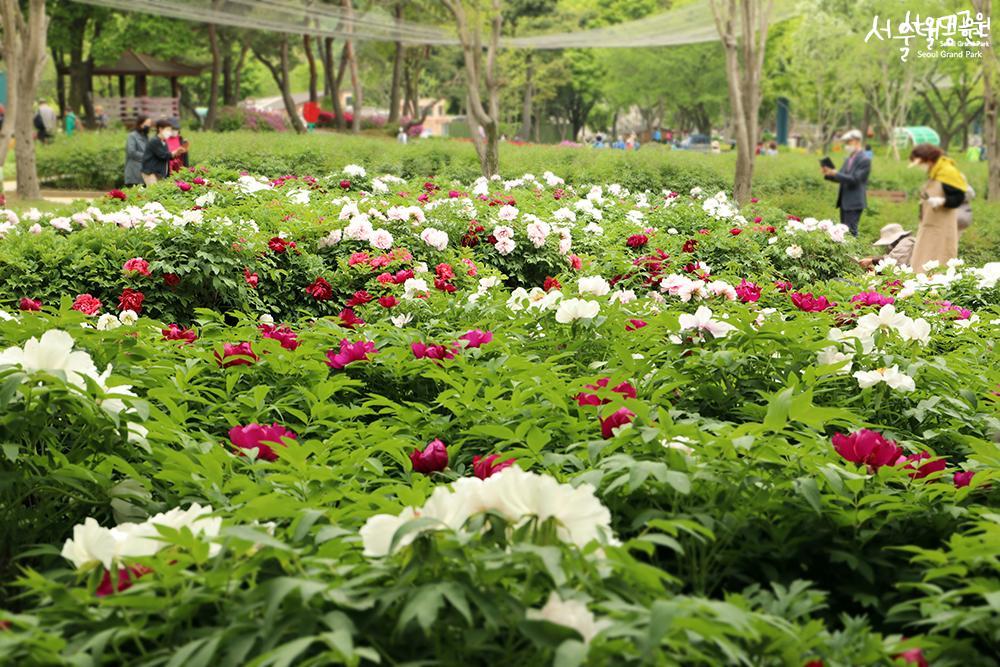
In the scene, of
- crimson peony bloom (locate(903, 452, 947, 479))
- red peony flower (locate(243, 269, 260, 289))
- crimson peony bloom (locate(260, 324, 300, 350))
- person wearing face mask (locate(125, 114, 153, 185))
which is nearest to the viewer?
crimson peony bloom (locate(903, 452, 947, 479))

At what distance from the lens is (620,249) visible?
20.7ft

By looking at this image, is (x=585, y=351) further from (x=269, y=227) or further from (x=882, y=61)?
(x=882, y=61)

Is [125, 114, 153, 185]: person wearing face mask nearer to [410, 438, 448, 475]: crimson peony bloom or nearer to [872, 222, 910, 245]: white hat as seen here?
[872, 222, 910, 245]: white hat

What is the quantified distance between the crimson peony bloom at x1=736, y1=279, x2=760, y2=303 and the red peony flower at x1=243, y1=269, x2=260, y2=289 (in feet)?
7.85

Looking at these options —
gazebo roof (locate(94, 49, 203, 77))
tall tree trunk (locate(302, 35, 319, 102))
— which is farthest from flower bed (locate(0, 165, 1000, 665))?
tall tree trunk (locate(302, 35, 319, 102))

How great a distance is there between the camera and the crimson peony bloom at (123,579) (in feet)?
5.12

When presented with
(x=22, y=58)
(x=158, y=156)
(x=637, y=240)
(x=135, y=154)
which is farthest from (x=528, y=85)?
(x=637, y=240)

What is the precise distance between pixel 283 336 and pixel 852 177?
8482mm

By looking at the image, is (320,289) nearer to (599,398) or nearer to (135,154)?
(599,398)

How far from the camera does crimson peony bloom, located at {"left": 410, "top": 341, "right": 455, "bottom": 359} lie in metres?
3.02

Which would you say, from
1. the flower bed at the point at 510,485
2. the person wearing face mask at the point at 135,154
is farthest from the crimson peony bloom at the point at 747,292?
the person wearing face mask at the point at 135,154

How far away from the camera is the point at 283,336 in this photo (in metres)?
3.29

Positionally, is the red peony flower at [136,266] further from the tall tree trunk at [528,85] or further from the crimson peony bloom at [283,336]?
the tall tree trunk at [528,85]

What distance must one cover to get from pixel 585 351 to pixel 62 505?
158 centimetres
